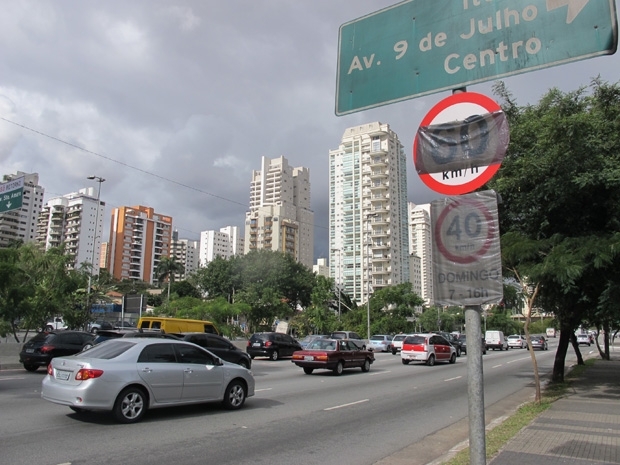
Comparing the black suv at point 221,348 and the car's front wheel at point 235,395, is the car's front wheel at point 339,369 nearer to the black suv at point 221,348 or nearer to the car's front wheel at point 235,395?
the black suv at point 221,348

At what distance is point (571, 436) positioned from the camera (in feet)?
26.8

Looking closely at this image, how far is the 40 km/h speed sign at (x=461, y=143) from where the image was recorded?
3234mm

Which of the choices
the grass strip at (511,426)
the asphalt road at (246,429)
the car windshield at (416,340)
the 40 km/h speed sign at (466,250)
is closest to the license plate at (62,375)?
the asphalt road at (246,429)

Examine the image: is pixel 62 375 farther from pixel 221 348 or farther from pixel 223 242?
pixel 223 242

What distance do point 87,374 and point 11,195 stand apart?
379 inches

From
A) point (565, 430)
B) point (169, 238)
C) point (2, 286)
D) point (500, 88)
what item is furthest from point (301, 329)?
point (169, 238)

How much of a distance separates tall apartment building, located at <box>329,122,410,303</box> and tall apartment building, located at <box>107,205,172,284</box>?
5581 cm

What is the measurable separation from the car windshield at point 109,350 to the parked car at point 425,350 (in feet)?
65.2

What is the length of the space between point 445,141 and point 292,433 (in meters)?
6.79

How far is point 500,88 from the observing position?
14.2m

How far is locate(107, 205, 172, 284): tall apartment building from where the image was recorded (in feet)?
444

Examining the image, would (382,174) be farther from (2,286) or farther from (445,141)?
(445,141)

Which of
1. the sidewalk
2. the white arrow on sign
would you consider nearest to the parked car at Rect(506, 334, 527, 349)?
the sidewalk

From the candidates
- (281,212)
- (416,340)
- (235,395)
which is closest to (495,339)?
(416,340)
